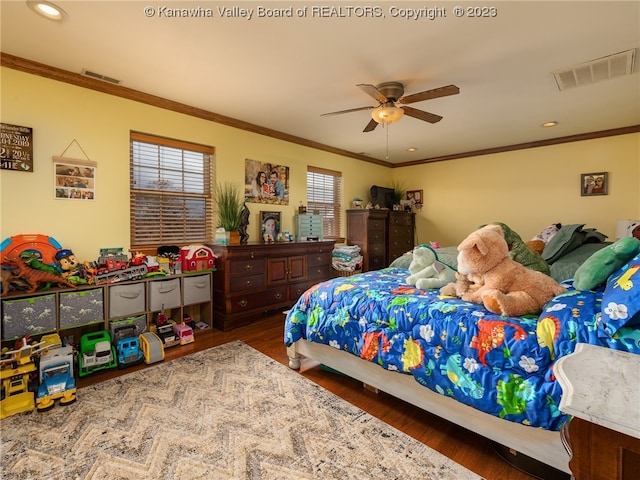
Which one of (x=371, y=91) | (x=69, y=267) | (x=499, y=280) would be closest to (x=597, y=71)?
(x=371, y=91)

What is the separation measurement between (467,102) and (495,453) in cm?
312

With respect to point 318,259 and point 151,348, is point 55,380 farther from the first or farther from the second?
point 318,259

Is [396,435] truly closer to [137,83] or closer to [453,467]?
[453,467]

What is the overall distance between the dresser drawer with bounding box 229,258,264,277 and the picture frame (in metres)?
0.47

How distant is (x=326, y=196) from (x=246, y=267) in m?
2.21

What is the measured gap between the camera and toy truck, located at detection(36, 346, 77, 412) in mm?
1978

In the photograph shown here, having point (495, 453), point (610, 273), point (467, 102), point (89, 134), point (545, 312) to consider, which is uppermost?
point (467, 102)

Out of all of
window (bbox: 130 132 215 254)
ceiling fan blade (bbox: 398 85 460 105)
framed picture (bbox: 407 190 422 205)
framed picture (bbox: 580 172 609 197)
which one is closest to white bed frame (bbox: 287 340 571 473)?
window (bbox: 130 132 215 254)

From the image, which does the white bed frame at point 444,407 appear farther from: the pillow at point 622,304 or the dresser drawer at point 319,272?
the dresser drawer at point 319,272

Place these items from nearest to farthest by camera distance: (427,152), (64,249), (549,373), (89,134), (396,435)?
(549,373) → (396,435) → (64,249) → (89,134) → (427,152)

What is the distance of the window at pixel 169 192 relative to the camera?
3209 mm

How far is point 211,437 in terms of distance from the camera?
1.73 m

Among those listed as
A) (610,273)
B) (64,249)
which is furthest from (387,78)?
(64,249)

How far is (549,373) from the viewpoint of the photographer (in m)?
1.36
